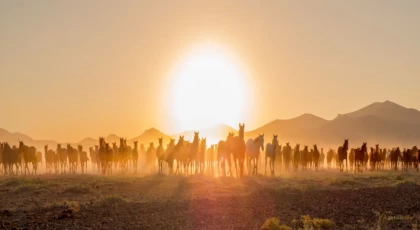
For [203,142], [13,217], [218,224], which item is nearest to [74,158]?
[203,142]

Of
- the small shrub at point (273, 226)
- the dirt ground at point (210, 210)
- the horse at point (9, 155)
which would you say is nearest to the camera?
the small shrub at point (273, 226)

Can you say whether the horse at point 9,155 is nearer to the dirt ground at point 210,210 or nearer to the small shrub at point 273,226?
the dirt ground at point 210,210

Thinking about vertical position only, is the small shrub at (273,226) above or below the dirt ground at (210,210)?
above

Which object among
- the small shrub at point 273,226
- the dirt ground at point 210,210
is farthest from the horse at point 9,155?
the small shrub at point 273,226

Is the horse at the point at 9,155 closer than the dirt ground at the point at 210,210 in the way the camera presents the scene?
No

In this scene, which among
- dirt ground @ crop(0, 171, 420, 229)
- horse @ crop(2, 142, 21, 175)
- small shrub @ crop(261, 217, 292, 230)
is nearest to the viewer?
small shrub @ crop(261, 217, 292, 230)

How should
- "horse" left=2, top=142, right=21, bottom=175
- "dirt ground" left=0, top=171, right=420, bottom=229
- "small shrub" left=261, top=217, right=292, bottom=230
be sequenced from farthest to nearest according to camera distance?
"horse" left=2, top=142, right=21, bottom=175, "dirt ground" left=0, top=171, right=420, bottom=229, "small shrub" left=261, top=217, right=292, bottom=230

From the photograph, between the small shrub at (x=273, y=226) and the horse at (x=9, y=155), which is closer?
the small shrub at (x=273, y=226)

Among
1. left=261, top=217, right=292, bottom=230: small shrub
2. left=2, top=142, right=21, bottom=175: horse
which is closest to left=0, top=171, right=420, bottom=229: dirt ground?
left=261, top=217, right=292, bottom=230: small shrub

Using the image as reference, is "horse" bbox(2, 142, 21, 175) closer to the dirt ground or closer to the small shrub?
the dirt ground

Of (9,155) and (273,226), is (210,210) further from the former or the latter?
(9,155)

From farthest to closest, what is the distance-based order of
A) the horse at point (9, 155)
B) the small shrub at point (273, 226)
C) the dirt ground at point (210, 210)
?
the horse at point (9, 155) < the dirt ground at point (210, 210) < the small shrub at point (273, 226)

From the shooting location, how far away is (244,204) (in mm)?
22469

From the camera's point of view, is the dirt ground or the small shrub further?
the dirt ground
